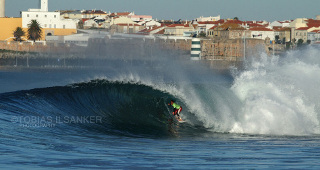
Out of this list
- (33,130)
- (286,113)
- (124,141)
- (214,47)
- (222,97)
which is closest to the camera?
(124,141)

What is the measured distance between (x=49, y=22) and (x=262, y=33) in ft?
140

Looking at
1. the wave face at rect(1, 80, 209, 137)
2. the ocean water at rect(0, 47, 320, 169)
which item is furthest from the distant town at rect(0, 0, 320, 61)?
the ocean water at rect(0, 47, 320, 169)

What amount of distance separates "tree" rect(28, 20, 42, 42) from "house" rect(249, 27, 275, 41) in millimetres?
A: 42113

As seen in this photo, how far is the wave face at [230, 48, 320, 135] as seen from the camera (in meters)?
17.8

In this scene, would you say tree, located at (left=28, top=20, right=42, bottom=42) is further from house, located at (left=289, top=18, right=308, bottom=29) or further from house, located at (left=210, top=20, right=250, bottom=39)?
house, located at (left=289, top=18, right=308, bottom=29)

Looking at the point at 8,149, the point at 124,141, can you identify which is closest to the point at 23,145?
the point at 8,149

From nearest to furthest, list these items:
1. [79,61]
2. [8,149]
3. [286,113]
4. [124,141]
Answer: [8,149]
[124,141]
[286,113]
[79,61]

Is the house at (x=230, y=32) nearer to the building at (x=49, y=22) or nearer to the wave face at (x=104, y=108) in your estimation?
the building at (x=49, y=22)

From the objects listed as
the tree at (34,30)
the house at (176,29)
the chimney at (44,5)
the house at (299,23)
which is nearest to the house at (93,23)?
the chimney at (44,5)

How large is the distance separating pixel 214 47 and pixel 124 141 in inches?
3747

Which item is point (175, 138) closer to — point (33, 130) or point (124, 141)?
point (124, 141)

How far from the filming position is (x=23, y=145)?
46.3ft

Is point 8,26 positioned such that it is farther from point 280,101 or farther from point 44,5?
point 280,101

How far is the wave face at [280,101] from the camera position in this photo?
58.3 feet
